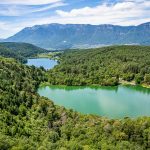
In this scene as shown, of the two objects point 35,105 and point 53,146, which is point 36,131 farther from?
point 35,105

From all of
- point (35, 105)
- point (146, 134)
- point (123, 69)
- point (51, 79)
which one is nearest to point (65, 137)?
point (146, 134)

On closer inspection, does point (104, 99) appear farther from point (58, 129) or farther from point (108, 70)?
point (108, 70)

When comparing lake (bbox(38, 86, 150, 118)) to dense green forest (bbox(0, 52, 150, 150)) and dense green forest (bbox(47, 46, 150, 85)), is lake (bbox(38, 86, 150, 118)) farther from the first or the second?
dense green forest (bbox(0, 52, 150, 150))

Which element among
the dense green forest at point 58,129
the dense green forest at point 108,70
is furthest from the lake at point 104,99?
the dense green forest at point 58,129

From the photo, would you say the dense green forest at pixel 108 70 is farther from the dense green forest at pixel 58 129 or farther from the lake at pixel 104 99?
the dense green forest at pixel 58 129

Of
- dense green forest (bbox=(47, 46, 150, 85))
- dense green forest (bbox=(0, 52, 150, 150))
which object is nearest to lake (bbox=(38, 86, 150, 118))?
dense green forest (bbox=(47, 46, 150, 85))
